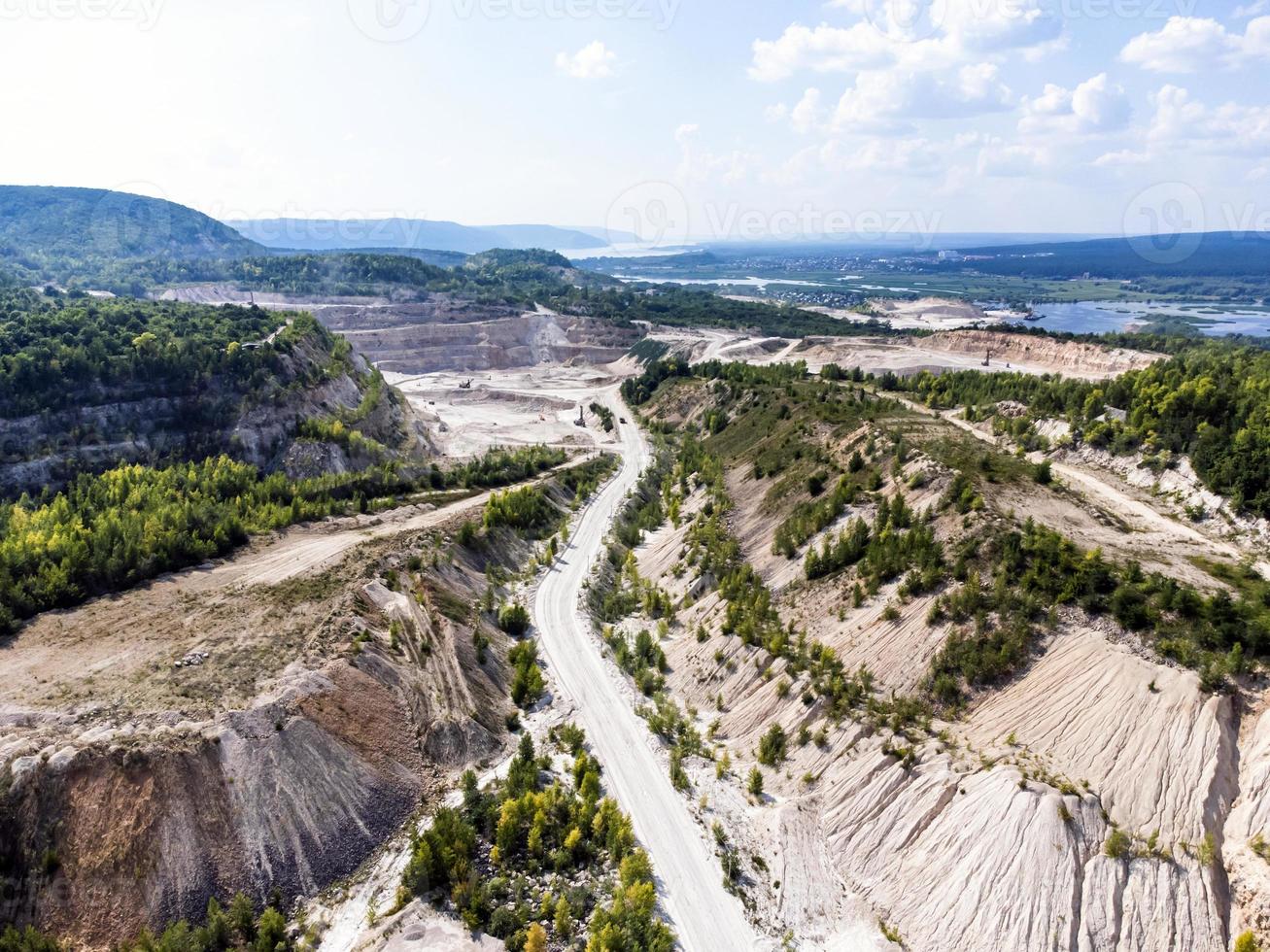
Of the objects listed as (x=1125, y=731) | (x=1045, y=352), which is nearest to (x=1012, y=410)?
(x=1125, y=731)

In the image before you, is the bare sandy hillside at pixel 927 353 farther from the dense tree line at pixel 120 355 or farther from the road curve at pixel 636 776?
the dense tree line at pixel 120 355

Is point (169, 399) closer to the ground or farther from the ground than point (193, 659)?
farther from the ground

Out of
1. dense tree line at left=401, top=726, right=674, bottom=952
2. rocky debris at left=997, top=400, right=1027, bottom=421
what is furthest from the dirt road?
rocky debris at left=997, top=400, right=1027, bottom=421

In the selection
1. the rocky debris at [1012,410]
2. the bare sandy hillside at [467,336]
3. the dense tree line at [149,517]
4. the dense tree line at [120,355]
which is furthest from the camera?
the bare sandy hillside at [467,336]

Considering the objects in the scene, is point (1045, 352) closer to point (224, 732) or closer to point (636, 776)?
point (636, 776)

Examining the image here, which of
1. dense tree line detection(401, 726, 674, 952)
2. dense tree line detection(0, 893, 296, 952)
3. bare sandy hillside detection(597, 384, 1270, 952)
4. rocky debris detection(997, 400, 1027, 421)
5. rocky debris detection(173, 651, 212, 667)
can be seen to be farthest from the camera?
rocky debris detection(997, 400, 1027, 421)

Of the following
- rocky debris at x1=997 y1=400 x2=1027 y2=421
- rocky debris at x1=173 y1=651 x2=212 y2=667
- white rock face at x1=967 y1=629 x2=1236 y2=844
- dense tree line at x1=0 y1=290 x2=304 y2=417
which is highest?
dense tree line at x1=0 y1=290 x2=304 y2=417

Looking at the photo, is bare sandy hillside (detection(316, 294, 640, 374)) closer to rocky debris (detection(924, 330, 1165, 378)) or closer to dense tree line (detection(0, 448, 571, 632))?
rocky debris (detection(924, 330, 1165, 378))

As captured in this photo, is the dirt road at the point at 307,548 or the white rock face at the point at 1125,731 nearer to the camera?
the white rock face at the point at 1125,731

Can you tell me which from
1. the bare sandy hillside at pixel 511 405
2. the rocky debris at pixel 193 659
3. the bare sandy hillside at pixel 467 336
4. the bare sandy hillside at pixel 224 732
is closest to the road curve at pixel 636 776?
the bare sandy hillside at pixel 224 732

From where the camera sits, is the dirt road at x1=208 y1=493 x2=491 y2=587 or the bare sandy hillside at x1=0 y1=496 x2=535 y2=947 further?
the dirt road at x1=208 y1=493 x2=491 y2=587
